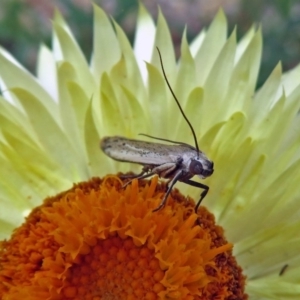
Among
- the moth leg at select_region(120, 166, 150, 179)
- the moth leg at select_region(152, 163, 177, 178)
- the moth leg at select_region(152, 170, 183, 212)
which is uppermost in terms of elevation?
the moth leg at select_region(120, 166, 150, 179)

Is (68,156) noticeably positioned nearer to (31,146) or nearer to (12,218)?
(31,146)

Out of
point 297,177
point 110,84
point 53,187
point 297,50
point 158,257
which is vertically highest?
point 297,50

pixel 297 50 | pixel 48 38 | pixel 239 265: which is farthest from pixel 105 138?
pixel 297 50

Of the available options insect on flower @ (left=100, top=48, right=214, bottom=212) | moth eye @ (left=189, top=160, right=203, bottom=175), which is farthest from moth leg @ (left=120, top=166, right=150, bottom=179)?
moth eye @ (left=189, top=160, right=203, bottom=175)

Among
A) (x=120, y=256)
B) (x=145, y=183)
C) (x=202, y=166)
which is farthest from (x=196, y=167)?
(x=120, y=256)

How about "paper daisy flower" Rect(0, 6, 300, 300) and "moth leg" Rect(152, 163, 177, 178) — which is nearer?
"paper daisy flower" Rect(0, 6, 300, 300)

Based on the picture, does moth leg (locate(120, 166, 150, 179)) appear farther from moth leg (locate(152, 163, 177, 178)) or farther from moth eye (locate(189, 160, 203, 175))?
moth eye (locate(189, 160, 203, 175))

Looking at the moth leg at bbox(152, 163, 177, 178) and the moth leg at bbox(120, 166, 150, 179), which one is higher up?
the moth leg at bbox(120, 166, 150, 179)
